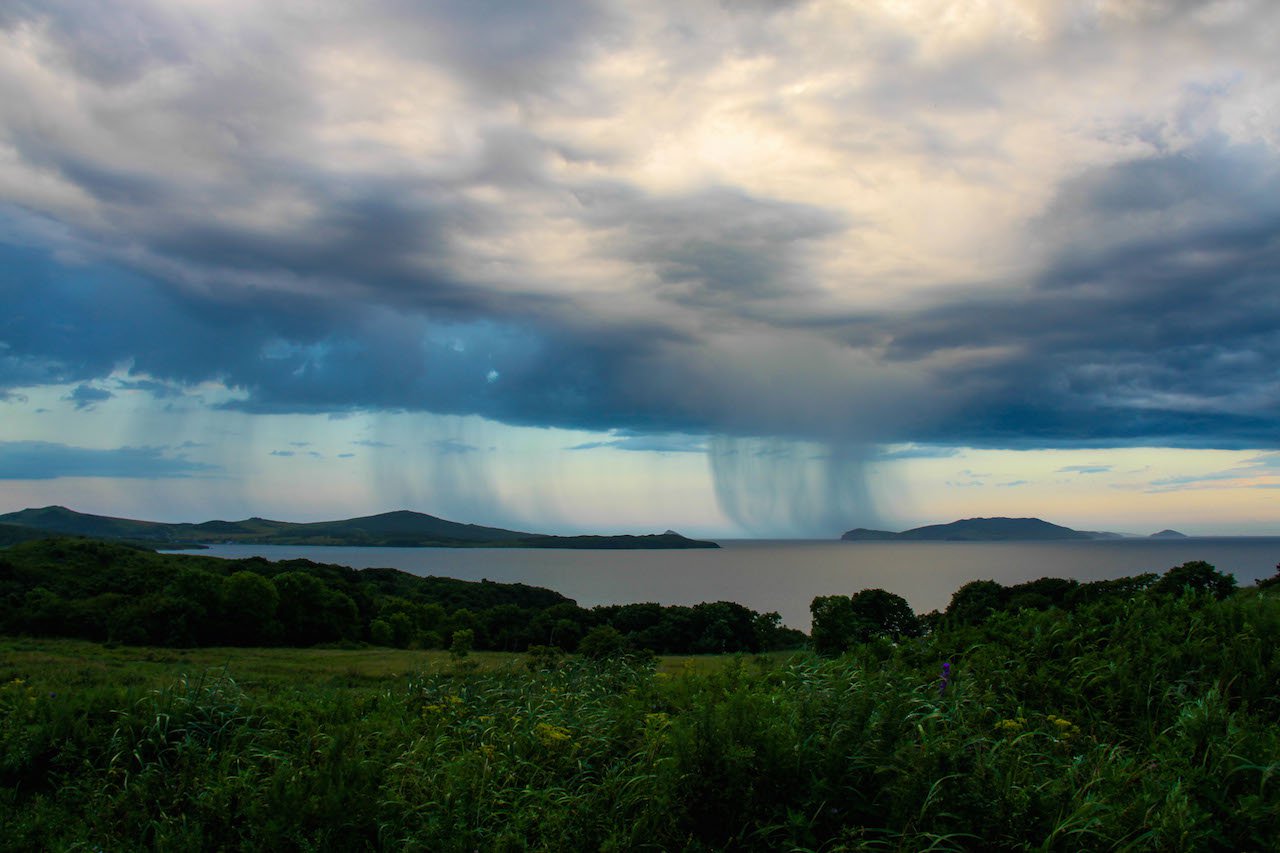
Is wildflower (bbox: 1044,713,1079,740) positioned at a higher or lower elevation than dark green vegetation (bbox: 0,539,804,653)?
higher

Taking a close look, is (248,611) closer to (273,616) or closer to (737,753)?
(273,616)

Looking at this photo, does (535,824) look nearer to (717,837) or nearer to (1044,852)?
(717,837)

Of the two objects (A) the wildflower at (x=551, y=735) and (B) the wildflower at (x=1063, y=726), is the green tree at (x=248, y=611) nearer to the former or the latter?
(A) the wildflower at (x=551, y=735)

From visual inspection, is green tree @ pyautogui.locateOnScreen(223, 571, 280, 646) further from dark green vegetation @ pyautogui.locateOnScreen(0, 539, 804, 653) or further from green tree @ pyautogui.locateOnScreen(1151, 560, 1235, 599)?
green tree @ pyautogui.locateOnScreen(1151, 560, 1235, 599)

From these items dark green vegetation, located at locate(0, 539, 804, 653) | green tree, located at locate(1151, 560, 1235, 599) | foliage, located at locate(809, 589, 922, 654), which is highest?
green tree, located at locate(1151, 560, 1235, 599)

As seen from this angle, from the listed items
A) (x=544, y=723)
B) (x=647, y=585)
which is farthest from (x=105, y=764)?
(x=647, y=585)

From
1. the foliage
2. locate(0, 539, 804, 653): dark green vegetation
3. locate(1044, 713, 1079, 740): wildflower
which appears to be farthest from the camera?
locate(0, 539, 804, 653): dark green vegetation

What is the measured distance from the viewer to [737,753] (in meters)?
4.63

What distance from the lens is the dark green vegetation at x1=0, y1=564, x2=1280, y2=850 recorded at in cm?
437

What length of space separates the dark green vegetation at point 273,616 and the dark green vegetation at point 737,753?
15985 millimetres

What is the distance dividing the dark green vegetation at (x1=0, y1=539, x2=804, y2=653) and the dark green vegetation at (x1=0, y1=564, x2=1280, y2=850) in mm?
15985

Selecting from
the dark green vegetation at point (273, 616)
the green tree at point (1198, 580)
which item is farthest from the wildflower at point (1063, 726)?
the dark green vegetation at point (273, 616)

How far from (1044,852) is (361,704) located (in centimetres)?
588

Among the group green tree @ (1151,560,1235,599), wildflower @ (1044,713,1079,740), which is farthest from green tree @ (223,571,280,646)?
wildflower @ (1044,713,1079,740)
